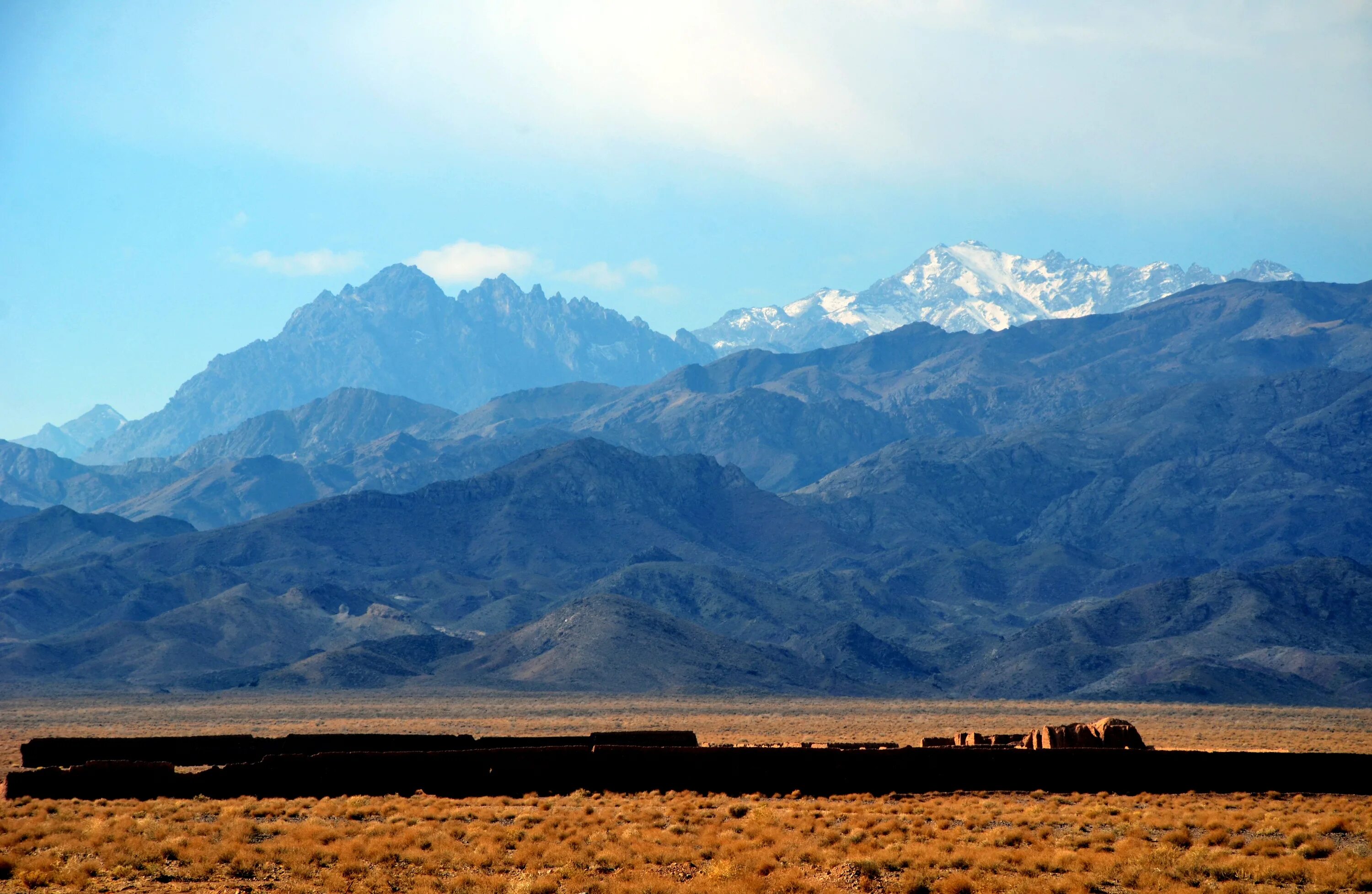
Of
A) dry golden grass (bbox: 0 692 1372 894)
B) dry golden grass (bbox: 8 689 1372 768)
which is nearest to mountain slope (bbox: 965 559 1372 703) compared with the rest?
dry golden grass (bbox: 8 689 1372 768)

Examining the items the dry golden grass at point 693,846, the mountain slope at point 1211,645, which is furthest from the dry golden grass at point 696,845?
the mountain slope at point 1211,645

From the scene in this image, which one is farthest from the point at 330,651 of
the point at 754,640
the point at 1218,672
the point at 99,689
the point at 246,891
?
the point at 246,891

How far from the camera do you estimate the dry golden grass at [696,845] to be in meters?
20.7

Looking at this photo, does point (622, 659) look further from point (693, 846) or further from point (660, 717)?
point (693, 846)

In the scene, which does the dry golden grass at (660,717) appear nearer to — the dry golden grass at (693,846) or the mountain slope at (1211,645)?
the mountain slope at (1211,645)

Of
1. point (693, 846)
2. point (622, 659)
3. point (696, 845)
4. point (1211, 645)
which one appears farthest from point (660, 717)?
point (1211, 645)

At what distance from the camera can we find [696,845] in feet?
77.7

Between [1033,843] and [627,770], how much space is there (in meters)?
10.4

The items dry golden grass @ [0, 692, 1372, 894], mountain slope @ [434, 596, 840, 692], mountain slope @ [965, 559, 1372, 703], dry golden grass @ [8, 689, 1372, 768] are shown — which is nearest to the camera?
dry golden grass @ [0, 692, 1372, 894]

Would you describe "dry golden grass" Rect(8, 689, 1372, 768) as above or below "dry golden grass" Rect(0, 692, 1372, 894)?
below

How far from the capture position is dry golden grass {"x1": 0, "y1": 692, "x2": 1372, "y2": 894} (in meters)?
20.7

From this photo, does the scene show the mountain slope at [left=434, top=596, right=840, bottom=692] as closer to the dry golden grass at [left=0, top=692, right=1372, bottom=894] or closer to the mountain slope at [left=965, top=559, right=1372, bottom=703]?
the mountain slope at [left=965, top=559, right=1372, bottom=703]

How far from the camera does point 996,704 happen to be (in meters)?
111

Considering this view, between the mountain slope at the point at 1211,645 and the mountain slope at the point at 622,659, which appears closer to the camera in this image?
the mountain slope at the point at 1211,645
